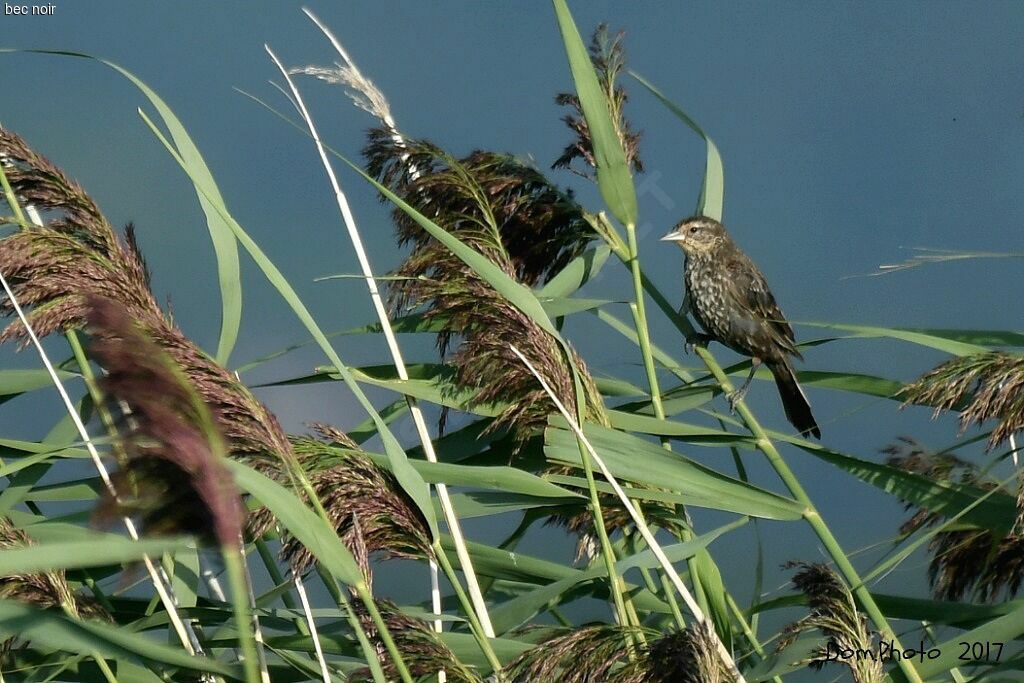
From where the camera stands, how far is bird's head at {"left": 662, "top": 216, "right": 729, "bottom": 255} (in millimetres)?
4070

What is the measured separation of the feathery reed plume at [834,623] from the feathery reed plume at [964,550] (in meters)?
0.55

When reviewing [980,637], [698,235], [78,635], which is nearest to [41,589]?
[78,635]

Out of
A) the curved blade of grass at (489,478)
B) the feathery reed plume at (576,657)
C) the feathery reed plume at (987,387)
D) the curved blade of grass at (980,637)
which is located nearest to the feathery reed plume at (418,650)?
the feathery reed plume at (576,657)

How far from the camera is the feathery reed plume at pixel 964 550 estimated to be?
2.48 meters

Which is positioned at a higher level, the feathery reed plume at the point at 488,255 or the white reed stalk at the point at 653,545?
the feathery reed plume at the point at 488,255

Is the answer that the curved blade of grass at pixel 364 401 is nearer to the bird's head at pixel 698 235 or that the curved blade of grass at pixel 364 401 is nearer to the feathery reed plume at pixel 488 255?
the feathery reed plume at pixel 488 255

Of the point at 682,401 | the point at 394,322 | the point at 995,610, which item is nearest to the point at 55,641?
the point at 394,322

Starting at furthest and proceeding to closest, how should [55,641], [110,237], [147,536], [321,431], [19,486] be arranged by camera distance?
1. [19,486]
2. [110,237]
3. [321,431]
4. [55,641]
5. [147,536]

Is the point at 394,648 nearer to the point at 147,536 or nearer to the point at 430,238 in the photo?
the point at 147,536

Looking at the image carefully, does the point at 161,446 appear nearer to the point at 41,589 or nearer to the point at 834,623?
the point at 834,623

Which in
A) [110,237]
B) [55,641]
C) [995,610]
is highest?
[110,237]

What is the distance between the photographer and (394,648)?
192cm

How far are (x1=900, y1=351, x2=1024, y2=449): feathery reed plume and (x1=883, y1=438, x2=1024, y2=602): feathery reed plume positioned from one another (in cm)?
41

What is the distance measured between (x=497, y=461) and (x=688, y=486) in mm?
544
